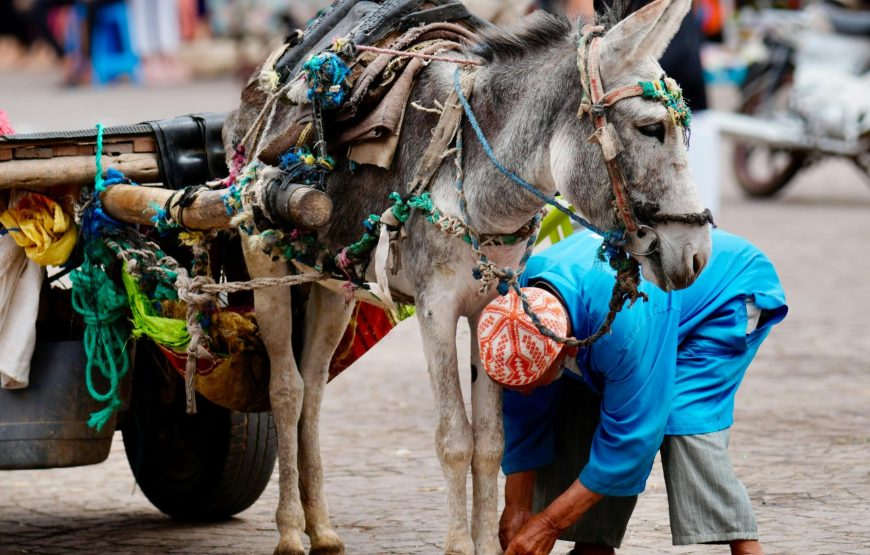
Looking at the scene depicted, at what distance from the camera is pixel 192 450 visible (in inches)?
222

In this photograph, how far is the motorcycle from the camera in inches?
544

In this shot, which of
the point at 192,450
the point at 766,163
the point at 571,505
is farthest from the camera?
the point at 766,163

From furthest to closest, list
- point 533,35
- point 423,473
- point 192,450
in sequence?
point 423,473
point 192,450
point 533,35

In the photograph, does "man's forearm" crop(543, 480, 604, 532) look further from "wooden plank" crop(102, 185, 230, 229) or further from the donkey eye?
"wooden plank" crop(102, 185, 230, 229)

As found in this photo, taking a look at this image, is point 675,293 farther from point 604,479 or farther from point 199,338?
point 199,338

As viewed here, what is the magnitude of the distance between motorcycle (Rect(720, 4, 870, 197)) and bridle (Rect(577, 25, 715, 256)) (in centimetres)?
1025

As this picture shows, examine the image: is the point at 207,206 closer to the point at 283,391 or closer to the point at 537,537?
the point at 283,391

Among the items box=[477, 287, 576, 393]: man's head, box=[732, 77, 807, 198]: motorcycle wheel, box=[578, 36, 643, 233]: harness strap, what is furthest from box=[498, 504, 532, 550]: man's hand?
box=[732, 77, 807, 198]: motorcycle wheel

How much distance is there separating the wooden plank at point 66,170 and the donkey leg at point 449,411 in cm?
127

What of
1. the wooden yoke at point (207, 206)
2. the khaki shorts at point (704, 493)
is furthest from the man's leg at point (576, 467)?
the wooden yoke at point (207, 206)

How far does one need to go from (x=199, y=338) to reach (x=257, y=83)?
0.93m

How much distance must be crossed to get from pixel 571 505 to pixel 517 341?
1.86ft

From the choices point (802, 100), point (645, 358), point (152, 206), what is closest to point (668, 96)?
point (645, 358)

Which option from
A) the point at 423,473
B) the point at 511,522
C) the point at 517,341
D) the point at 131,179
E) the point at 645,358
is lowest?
the point at 423,473
